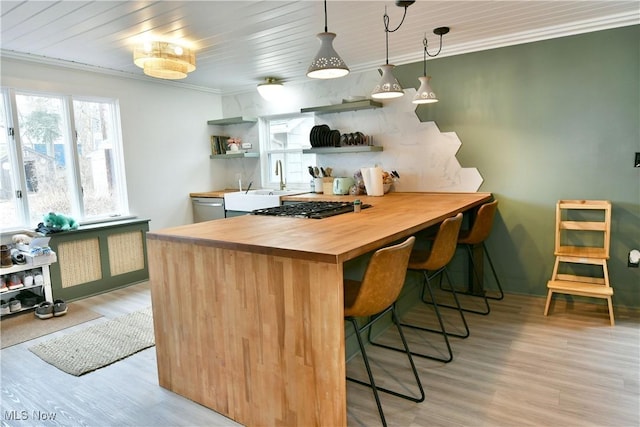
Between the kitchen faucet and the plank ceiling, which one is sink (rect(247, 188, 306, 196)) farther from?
the plank ceiling

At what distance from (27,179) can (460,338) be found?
13.1 ft

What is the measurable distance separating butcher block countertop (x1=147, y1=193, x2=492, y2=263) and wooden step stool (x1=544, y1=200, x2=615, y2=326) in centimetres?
91

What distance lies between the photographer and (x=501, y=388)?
6.97ft

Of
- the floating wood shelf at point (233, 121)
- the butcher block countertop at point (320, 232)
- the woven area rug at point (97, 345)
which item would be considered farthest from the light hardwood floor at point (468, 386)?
the floating wood shelf at point (233, 121)

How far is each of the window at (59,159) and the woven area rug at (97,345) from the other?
1404 millimetres

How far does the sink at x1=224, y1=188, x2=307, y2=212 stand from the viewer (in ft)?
14.3

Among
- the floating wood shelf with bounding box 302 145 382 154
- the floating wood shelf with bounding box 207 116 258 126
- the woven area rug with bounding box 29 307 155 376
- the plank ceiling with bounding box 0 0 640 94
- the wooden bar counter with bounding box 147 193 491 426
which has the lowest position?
the woven area rug with bounding box 29 307 155 376

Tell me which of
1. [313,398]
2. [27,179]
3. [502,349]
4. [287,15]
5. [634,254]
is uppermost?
[287,15]

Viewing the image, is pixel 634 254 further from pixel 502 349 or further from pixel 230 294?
pixel 230 294

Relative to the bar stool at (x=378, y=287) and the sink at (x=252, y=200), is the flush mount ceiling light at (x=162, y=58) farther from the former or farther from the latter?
the bar stool at (x=378, y=287)

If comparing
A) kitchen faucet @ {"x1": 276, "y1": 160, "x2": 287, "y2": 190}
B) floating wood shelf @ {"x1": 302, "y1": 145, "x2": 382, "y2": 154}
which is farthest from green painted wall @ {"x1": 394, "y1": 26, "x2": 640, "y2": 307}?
kitchen faucet @ {"x1": 276, "y1": 160, "x2": 287, "y2": 190}

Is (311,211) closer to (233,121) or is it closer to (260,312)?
(260,312)

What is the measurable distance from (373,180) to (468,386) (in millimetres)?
2098

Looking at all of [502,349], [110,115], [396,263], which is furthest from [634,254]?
[110,115]
